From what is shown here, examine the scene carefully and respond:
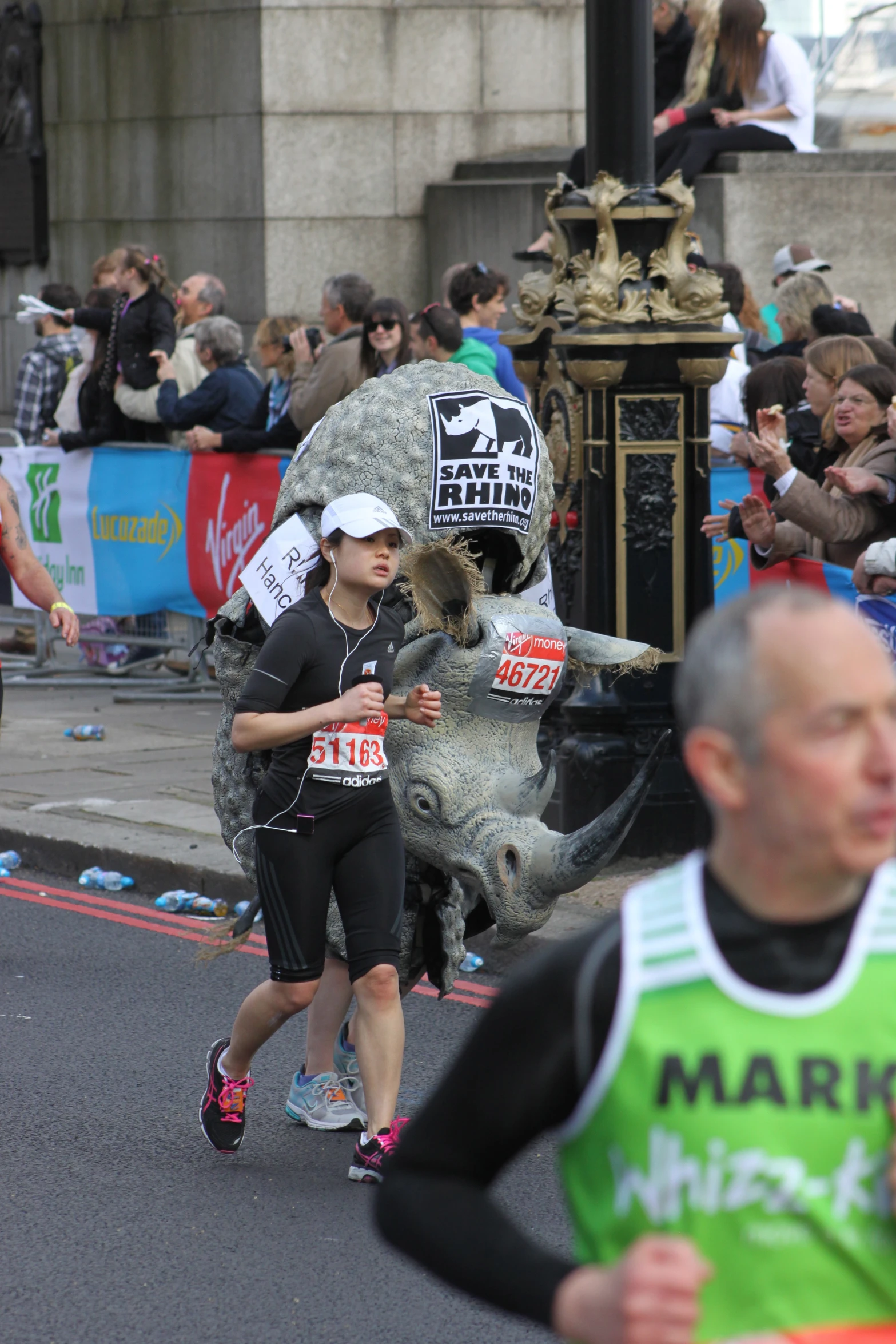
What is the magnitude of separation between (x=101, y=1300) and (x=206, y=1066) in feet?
5.45

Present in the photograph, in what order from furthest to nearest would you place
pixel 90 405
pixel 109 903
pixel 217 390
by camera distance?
pixel 90 405 < pixel 217 390 < pixel 109 903

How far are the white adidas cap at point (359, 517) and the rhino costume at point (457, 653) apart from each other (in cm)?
13

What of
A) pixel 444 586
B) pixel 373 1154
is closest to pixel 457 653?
pixel 444 586

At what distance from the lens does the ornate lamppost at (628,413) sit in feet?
27.1

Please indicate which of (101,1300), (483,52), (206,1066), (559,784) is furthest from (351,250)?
(101,1300)

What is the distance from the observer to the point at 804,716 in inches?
73.2

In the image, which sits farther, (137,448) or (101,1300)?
(137,448)

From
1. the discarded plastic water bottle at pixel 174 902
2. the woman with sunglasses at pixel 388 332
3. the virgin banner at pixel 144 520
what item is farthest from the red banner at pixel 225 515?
the discarded plastic water bottle at pixel 174 902

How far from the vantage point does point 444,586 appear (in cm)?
501

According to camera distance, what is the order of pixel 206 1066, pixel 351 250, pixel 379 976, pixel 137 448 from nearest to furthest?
pixel 379 976 < pixel 206 1066 < pixel 137 448 < pixel 351 250

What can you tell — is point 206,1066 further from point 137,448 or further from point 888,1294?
point 137,448

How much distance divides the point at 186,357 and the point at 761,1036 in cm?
1143

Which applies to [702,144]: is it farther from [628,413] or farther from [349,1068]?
[349,1068]

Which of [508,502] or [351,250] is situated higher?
[351,250]
